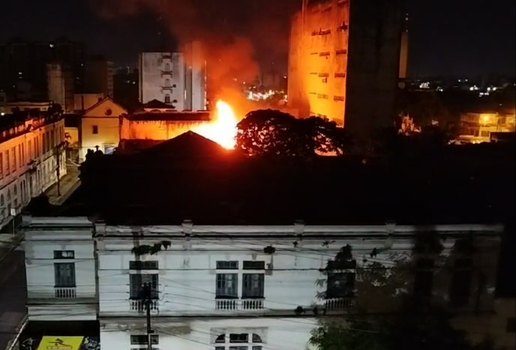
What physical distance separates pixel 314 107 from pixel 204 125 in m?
9.27

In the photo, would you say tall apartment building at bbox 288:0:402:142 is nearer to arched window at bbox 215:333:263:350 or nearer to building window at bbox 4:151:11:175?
building window at bbox 4:151:11:175

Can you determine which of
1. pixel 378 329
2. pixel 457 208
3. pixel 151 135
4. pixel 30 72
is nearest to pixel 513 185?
pixel 457 208

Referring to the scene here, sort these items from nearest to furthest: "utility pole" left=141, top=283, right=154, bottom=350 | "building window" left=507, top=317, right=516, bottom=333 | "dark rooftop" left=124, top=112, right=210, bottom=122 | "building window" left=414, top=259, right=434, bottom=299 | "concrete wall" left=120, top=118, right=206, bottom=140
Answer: "building window" left=507, top=317, right=516, bottom=333 < "building window" left=414, top=259, right=434, bottom=299 < "utility pole" left=141, top=283, right=154, bottom=350 < "concrete wall" left=120, top=118, right=206, bottom=140 < "dark rooftop" left=124, top=112, right=210, bottom=122

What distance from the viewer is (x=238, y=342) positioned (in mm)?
10555

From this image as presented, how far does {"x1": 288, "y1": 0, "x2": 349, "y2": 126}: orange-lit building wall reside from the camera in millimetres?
29281

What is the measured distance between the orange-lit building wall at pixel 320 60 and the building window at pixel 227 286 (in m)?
19.4

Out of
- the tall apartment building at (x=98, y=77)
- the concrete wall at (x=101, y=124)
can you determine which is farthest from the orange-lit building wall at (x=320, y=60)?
the tall apartment building at (x=98, y=77)

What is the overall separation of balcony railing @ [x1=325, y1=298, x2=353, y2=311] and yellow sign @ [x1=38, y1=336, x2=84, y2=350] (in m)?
4.62

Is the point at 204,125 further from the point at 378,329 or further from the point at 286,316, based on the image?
the point at 378,329

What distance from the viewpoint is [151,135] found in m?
26.8

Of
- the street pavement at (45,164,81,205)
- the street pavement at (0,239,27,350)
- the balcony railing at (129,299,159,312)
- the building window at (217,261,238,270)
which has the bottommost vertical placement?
the street pavement at (0,239,27,350)

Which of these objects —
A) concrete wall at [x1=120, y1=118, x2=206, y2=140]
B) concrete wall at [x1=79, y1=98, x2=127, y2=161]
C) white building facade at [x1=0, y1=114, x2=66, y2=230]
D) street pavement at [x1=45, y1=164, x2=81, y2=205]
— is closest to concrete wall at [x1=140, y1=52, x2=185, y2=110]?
concrete wall at [x1=79, y1=98, x2=127, y2=161]

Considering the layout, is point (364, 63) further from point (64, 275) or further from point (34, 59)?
point (34, 59)

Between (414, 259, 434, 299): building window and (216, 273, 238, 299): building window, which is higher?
(414, 259, 434, 299): building window
